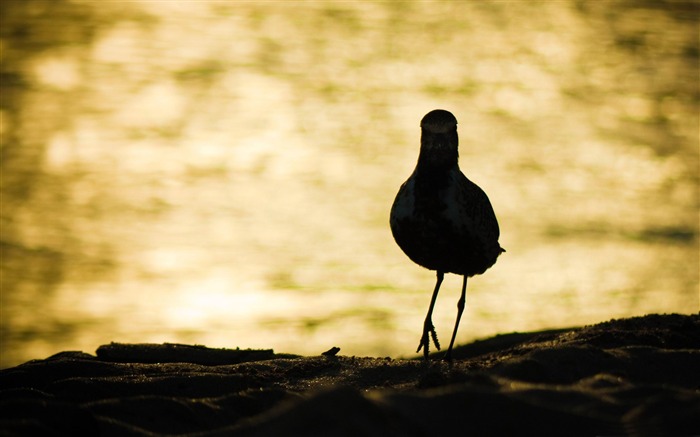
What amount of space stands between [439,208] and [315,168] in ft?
31.0

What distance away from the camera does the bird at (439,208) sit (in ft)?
26.5

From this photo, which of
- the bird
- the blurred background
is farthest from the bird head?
the blurred background

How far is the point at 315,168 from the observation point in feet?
57.0

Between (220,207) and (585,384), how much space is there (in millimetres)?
10614

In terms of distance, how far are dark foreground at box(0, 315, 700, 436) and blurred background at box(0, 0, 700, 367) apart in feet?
14.6

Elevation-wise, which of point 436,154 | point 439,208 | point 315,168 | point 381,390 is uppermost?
point 315,168

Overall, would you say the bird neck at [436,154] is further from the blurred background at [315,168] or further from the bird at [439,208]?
the blurred background at [315,168]

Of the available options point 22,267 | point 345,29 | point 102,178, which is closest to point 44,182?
point 102,178

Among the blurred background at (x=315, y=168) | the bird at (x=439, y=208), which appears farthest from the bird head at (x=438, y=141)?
the blurred background at (x=315, y=168)

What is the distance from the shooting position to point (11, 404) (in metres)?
5.45

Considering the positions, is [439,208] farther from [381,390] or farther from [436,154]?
[381,390]

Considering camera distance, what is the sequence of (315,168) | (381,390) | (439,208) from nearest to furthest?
(381,390)
(439,208)
(315,168)

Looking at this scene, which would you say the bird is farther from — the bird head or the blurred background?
the blurred background

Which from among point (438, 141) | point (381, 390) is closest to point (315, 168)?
point (438, 141)
